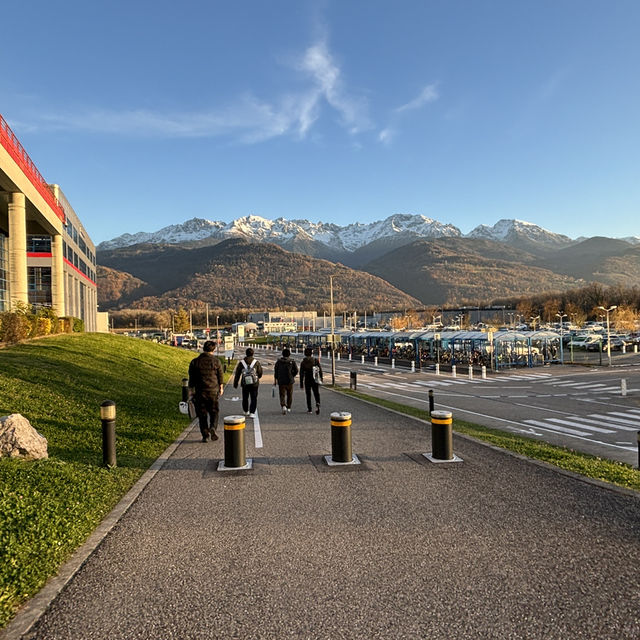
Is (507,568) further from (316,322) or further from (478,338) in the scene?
(316,322)

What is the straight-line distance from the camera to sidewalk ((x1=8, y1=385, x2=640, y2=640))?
3219mm

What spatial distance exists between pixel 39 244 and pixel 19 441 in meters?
34.9

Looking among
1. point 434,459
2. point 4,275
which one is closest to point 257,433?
point 434,459

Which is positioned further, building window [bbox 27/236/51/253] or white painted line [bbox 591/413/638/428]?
building window [bbox 27/236/51/253]

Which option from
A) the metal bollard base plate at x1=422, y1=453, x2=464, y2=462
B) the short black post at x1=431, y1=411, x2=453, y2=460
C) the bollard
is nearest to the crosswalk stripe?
the metal bollard base plate at x1=422, y1=453, x2=464, y2=462

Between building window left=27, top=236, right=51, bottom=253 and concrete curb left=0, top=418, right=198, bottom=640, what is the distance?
35401 mm

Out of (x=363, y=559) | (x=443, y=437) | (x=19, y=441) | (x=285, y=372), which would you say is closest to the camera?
(x=363, y=559)

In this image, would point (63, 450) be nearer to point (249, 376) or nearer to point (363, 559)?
point (249, 376)

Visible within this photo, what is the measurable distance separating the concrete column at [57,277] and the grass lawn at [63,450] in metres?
13.6

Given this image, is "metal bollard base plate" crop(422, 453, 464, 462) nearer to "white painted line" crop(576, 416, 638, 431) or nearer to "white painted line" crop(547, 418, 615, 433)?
"white painted line" crop(547, 418, 615, 433)

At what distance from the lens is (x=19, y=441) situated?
619 centimetres

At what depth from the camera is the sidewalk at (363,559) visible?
3219 millimetres

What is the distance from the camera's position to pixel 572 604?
3.41 meters

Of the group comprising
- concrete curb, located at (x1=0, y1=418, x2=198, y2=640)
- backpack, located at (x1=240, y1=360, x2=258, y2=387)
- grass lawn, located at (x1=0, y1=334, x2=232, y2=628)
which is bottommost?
concrete curb, located at (x1=0, y1=418, x2=198, y2=640)
